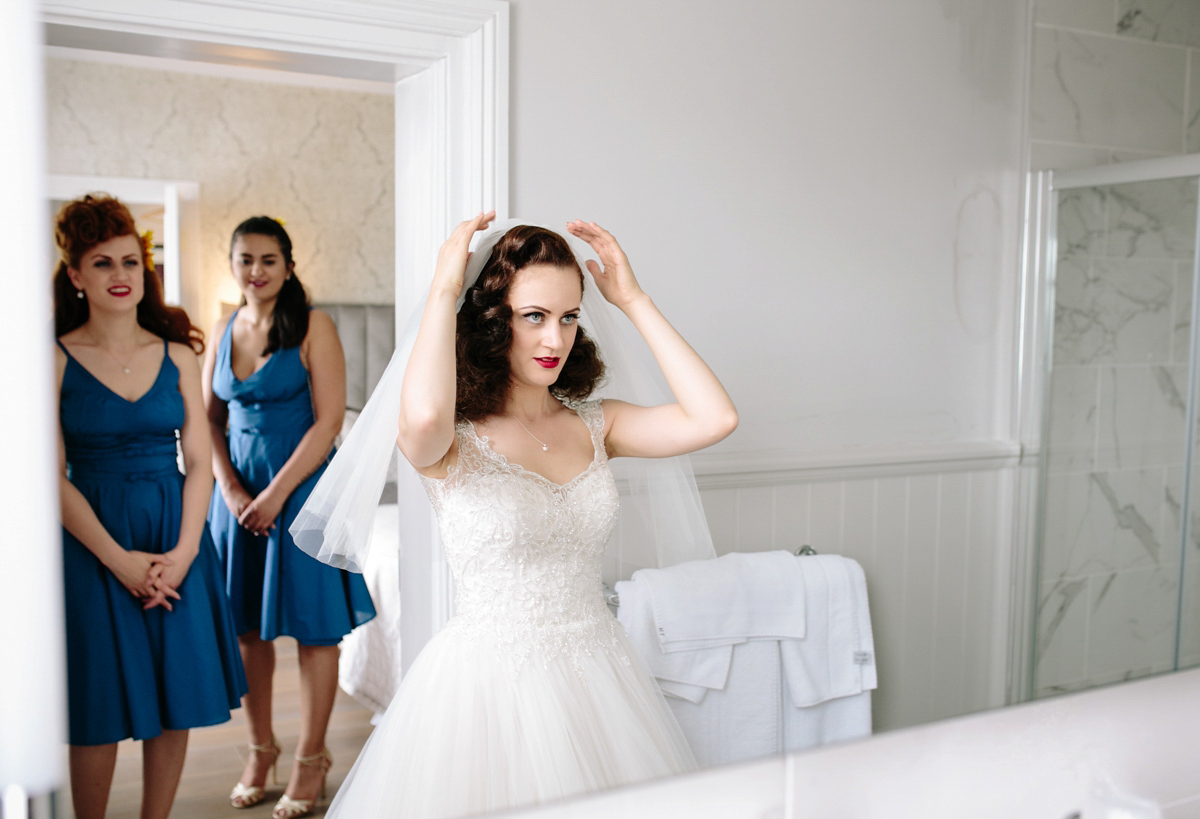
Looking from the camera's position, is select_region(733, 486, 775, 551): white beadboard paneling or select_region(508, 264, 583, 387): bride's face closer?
select_region(508, 264, 583, 387): bride's face

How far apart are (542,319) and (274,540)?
48 centimetres

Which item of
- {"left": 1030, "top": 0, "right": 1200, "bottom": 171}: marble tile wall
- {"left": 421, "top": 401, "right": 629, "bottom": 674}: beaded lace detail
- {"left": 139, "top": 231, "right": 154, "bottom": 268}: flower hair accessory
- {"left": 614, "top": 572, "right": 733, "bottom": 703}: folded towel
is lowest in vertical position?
{"left": 614, "top": 572, "right": 733, "bottom": 703}: folded towel

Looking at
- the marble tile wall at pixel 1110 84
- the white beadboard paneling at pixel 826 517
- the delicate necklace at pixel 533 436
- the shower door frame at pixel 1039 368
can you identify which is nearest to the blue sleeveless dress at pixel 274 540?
the delicate necklace at pixel 533 436

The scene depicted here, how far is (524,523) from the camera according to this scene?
936 millimetres

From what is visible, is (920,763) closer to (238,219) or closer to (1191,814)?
(1191,814)

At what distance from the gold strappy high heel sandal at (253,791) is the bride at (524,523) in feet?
0.23

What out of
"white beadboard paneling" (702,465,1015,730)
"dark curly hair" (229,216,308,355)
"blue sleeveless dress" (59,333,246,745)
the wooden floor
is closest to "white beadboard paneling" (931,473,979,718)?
"white beadboard paneling" (702,465,1015,730)

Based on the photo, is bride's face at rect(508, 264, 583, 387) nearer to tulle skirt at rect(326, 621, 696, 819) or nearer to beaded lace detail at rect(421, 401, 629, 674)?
beaded lace detail at rect(421, 401, 629, 674)

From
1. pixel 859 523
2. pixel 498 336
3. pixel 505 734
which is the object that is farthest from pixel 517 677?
pixel 859 523

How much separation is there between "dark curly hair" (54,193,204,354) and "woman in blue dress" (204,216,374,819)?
0.10 meters

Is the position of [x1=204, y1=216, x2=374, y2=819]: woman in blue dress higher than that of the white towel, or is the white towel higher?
[x1=204, y1=216, x2=374, y2=819]: woman in blue dress

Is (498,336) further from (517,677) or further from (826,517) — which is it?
(826,517)

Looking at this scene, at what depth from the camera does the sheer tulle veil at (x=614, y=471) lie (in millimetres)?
825

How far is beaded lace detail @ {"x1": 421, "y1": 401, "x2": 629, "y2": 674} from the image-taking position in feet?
3.04
